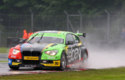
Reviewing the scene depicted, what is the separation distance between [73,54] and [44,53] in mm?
1743

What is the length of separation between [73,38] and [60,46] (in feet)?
6.06

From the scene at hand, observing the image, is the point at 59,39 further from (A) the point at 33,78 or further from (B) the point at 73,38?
(A) the point at 33,78

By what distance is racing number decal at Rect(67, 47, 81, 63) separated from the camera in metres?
15.2

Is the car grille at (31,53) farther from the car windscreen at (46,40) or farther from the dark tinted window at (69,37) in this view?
the dark tinted window at (69,37)

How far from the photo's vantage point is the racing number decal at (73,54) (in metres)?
15.2

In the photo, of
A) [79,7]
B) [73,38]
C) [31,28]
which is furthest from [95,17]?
[73,38]

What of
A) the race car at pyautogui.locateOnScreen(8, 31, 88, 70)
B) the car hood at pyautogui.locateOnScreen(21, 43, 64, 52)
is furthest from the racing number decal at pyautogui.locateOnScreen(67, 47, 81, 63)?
the car hood at pyautogui.locateOnScreen(21, 43, 64, 52)

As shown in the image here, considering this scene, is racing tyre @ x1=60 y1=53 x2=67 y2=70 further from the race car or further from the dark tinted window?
the dark tinted window

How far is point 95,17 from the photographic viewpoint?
35.0 m

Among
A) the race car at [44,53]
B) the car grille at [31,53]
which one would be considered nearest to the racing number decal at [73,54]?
the race car at [44,53]

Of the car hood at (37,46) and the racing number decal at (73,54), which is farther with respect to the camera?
the racing number decal at (73,54)

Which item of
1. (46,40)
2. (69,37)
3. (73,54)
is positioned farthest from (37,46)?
(69,37)

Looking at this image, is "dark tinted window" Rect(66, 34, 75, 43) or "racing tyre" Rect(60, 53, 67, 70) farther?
"dark tinted window" Rect(66, 34, 75, 43)

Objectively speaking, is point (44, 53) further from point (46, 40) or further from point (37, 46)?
point (46, 40)
